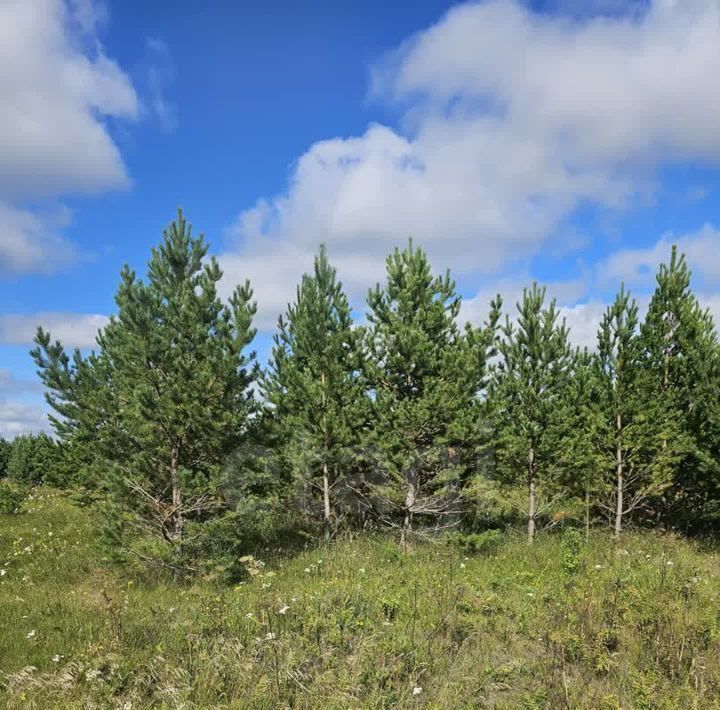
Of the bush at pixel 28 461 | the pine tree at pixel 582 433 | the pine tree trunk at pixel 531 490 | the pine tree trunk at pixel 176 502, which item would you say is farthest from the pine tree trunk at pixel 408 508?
the bush at pixel 28 461

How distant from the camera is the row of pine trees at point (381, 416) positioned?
1065cm

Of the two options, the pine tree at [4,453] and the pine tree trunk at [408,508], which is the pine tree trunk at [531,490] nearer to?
the pine tree trunk at [408,508]

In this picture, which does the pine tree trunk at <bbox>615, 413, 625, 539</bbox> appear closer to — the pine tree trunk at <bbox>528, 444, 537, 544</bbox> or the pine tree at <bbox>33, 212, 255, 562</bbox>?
the pine tree trunk at <bbox>528, 444, 537, 544</bbox>

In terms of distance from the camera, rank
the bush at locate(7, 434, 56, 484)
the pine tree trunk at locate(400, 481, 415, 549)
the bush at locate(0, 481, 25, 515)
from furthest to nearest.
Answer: the bush at locate(7, 434, 56, 484) → the bush at locate(0, 481, 25, 515) → the pine tree trunk at locate(400, 481, 415, 549)

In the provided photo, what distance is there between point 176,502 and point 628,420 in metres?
12.9

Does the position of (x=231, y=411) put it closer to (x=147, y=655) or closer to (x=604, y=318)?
(x=147, y=655)

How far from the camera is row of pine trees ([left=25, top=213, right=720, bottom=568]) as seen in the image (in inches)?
419

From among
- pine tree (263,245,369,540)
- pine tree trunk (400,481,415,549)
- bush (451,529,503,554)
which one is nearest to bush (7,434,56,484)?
pine tree (263,245,369,540)

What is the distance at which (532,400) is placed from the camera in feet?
48.4

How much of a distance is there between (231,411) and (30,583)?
5.59 meters

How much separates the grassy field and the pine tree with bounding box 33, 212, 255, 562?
170cm

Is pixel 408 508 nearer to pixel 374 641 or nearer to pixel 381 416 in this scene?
pixel 381 416

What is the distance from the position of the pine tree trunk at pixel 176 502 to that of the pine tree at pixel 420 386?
502cm

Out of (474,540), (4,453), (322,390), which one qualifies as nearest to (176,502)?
(322,390)
